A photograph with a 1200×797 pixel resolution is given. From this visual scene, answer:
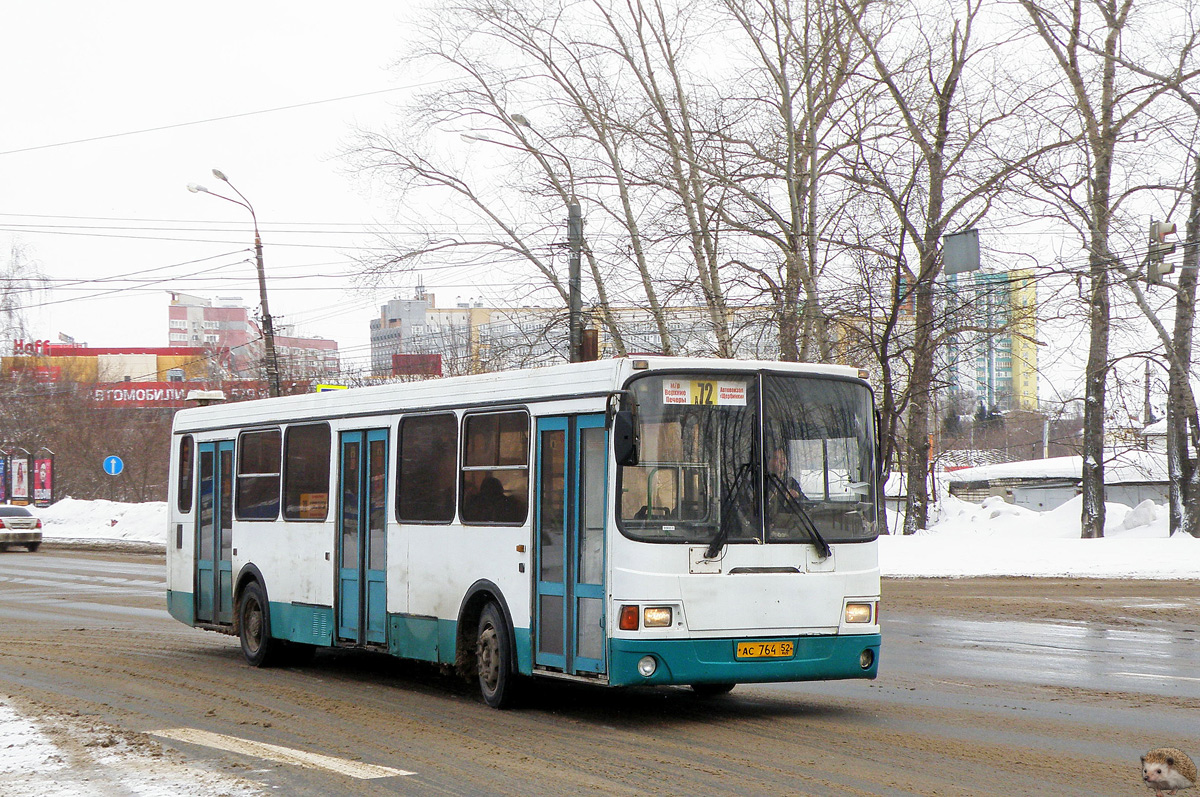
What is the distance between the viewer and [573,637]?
30.6ft

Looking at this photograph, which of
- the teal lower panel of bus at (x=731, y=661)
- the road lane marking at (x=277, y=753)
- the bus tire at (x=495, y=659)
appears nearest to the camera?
the road lane marking at (x=277, y=753)

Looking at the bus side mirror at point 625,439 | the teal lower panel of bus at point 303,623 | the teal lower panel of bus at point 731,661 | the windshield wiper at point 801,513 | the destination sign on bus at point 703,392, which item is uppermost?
the destination sign on bus at point 703,392

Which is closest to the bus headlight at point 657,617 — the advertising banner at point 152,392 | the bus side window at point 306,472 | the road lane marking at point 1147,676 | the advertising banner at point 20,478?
the bus side window at point 306,472

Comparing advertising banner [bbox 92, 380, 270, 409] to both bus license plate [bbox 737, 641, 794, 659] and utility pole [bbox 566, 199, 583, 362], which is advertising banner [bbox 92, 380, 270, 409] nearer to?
utility pole [bbox 566, 199, 583, 362]

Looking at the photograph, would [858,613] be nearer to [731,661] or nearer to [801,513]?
[801,513]

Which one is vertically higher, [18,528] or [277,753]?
[277,753]

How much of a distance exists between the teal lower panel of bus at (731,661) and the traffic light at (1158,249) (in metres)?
18.4

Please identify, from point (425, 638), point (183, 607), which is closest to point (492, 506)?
point (425, 638)

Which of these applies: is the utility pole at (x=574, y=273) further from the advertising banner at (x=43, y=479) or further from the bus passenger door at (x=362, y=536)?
the advertising banner at (x=43, y=479)

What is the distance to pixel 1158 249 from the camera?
27.9 metres

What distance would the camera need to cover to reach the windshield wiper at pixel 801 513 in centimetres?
936

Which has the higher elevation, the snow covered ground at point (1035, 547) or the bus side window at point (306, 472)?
the bus side window at point (306, 472)

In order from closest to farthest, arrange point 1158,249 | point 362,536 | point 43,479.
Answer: point 362,536 → point 1158,249 → point 43,479

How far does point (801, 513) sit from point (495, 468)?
7.81 feet
